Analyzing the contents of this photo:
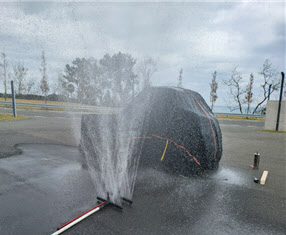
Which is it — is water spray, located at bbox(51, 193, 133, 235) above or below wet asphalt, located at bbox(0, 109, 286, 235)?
above

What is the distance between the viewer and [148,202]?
3307 millimetres

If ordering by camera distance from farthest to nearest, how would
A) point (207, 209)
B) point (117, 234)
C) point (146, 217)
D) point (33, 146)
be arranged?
point (33, 146) → point (207, 209) → point (146, 217) → point (117, 234)

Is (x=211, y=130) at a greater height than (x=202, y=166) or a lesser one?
greater

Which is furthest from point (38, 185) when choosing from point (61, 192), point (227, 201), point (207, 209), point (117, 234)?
point (227, 201)

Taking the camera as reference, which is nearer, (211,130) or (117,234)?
(117,234)

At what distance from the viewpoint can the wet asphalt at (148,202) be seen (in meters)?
2.67

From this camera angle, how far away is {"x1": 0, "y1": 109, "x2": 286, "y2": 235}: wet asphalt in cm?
267

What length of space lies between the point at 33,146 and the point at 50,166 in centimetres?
247

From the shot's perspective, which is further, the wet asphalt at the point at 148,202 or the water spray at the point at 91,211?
the wet asphalt at the point at 148,202

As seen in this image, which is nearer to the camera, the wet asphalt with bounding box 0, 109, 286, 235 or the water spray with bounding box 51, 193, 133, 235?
the water spray with bounding box 51, 193, 133, 235

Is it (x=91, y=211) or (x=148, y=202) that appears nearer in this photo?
(x=91, y=211)

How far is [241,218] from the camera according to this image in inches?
118

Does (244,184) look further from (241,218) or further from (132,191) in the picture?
(132,191)

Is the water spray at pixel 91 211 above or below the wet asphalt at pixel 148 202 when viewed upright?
above
